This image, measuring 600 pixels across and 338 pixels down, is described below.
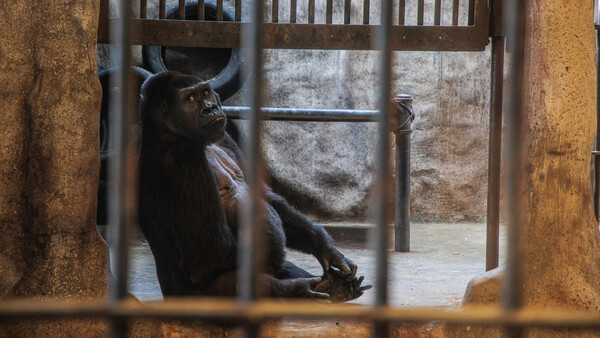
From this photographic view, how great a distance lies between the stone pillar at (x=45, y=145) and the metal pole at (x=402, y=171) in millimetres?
2598

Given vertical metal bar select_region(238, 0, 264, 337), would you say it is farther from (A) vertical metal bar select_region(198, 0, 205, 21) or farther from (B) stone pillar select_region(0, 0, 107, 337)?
(A) vertical metal bar select_region(198, 0, 205, 21)

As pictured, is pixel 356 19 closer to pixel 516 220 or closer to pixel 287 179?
pixel 287 179

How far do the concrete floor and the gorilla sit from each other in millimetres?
344

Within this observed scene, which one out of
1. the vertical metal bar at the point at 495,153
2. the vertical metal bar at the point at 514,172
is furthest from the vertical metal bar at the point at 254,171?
the vertical metal bar at the point at 495,153

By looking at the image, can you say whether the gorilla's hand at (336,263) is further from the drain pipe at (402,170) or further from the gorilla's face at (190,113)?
the drain pipe at (402,170)

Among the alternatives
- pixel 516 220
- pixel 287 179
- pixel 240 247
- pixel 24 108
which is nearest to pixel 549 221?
pixel 240 247

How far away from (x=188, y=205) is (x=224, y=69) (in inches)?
118

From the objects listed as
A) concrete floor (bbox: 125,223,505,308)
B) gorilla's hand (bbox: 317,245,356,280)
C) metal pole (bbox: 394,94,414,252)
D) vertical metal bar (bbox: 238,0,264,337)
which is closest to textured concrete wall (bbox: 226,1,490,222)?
concrete floor (bbox: 125,223,505,308)

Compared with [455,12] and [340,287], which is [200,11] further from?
[340,287]

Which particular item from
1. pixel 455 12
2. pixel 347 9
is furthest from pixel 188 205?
pixel 455 12

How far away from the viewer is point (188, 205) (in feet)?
9.53

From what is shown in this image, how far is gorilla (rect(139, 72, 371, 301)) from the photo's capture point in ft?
9.52

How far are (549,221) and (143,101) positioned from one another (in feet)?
5.33

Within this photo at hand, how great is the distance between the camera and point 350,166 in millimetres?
6090
